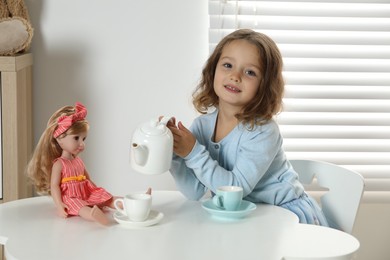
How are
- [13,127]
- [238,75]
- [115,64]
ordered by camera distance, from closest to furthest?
1. [238,75]
2. [13,127]
3. [115,64]

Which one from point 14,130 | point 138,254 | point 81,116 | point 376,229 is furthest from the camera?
point 376,229

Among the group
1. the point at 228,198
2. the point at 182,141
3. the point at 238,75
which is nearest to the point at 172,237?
the point at 228,198

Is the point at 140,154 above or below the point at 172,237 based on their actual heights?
above

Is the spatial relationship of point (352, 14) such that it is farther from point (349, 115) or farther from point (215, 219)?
point (215, 219)

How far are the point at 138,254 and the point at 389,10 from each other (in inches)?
58.9

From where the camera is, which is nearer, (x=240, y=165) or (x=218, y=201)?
(x=218, y=201)

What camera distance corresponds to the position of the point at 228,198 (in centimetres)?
163

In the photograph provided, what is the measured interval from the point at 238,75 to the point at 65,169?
52cm

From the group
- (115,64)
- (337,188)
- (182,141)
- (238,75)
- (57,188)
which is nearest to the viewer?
(57,188)

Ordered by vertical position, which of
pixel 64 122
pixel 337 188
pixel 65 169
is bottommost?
pixel 337 188

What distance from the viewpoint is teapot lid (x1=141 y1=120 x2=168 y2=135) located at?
1.61 metres

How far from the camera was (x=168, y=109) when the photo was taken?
241 centimetres

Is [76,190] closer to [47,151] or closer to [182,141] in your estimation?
[47,151]

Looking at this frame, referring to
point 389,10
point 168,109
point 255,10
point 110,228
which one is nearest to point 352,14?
point 389,10
